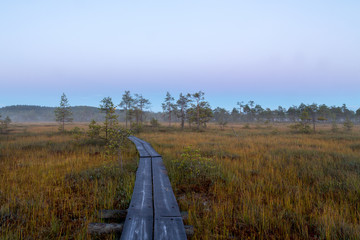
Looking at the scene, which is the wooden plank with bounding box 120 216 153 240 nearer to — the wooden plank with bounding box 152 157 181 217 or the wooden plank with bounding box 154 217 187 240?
the wooden plank with bounding box 154 217 187 240

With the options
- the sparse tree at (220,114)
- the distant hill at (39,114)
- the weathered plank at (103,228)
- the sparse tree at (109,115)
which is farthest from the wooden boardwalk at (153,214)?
the distant hill at (39,114)

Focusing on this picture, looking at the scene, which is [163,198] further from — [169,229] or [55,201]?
[55,201]

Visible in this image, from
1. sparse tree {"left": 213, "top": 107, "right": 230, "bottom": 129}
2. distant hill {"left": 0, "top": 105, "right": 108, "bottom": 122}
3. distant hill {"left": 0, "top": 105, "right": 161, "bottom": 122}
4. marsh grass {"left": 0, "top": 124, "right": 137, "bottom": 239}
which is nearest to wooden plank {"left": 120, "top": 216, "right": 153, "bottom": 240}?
marsh grass {"left": 0, "top": 124, "right": 137, "bottom": 239}

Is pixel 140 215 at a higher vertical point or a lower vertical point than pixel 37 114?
lower

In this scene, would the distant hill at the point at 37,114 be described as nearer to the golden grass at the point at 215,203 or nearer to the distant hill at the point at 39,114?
the distant hill at the point at 39,114

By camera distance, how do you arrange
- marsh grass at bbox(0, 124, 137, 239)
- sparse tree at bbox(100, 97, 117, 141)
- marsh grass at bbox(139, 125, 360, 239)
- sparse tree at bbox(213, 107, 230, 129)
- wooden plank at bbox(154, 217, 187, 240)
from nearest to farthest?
wooden plank at bbox(154, 217, 187, 240) → marsh grass at bbox(139, 125, 360, 239) → marsh grass at bbox(0, 124, 137, 239) → sparse tree at bbox(100, 97, 117, 141) → sparse tree at bbox(213, 107, 230, 129)

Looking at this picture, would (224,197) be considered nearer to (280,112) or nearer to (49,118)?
(280,112)

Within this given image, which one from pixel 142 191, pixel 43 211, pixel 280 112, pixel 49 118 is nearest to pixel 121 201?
pixel 142 191

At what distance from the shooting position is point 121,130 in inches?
258

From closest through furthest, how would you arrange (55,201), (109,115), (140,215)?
(140,215)
(55,201)
(109,115)

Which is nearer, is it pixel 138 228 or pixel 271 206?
pixel 138 228

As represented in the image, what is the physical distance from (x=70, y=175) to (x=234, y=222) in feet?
17.7

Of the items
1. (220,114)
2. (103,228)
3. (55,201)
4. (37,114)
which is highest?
(37,114)

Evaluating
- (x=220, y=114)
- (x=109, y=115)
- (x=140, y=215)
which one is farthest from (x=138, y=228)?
(x=220, y=114)
